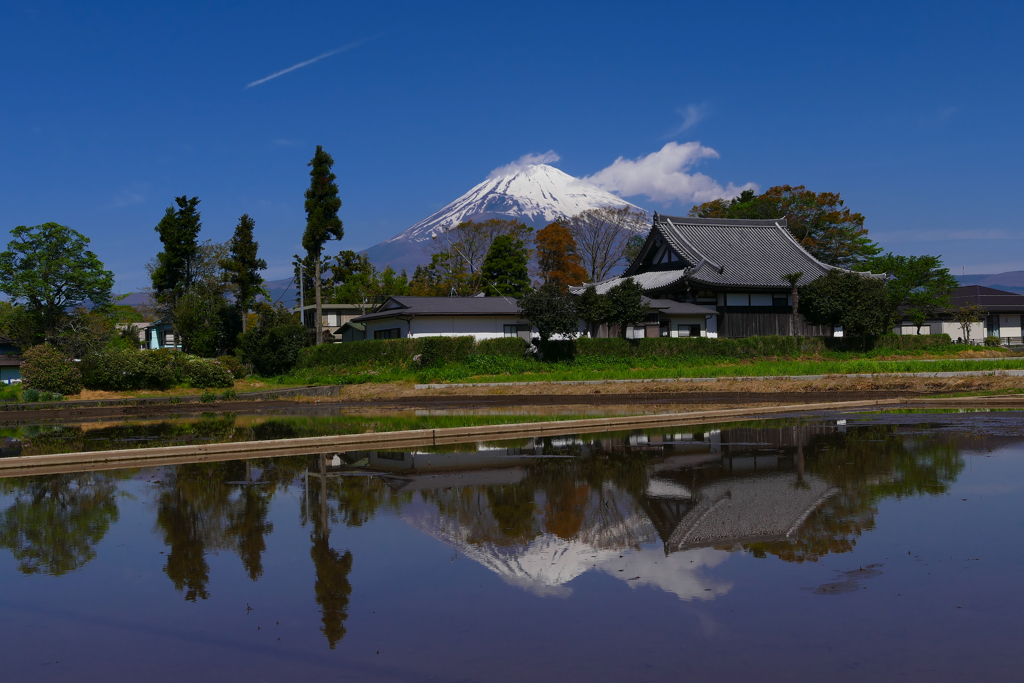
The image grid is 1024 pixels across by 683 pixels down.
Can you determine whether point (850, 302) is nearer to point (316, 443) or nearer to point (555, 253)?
point (555, 253)

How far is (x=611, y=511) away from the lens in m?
8.88

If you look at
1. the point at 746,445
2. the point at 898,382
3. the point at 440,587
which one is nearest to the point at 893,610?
the point at 440,587

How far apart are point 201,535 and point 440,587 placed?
3.39m

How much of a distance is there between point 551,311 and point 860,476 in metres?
25.1

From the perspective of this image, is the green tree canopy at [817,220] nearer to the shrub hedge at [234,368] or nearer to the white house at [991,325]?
the white house at [991,325]

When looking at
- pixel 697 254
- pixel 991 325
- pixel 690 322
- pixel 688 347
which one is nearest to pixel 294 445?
pixel 688 347

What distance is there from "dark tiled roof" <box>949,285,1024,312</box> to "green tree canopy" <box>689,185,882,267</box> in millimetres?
12843

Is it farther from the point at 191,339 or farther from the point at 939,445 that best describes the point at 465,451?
the point at 191,339

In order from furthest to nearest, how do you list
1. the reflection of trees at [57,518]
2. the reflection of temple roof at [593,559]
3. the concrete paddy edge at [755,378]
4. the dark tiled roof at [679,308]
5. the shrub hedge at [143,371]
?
the dark tiled roof at [679,308]
the shrub hedge at [143,371]
the concrete paddy edge at [755,378]
the reflection of trees at [57,518]
the reflection of temple roof at [593,559]

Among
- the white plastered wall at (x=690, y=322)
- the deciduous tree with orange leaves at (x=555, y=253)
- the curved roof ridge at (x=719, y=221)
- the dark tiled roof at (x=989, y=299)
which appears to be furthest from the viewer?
the dark tiled roof at (x=989, y=299)

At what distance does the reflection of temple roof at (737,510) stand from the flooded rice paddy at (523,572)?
0.05 m

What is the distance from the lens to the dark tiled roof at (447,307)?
40.7 meters

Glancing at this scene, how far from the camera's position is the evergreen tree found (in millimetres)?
56062

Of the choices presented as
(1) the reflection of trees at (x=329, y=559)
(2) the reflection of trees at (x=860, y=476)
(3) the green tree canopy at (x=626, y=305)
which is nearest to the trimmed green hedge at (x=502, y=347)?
(3) the green tree canopy at (x=626, y=305)
